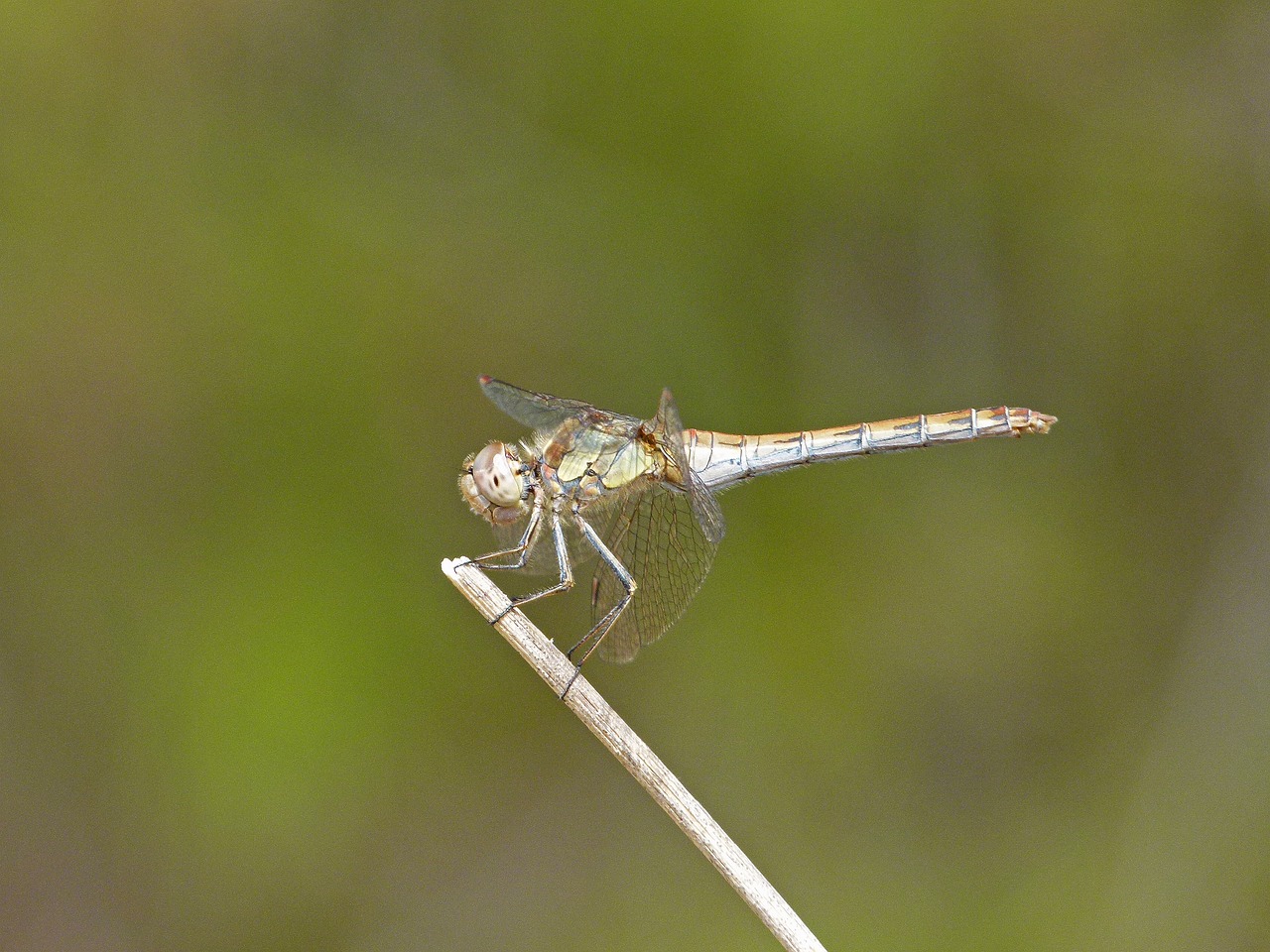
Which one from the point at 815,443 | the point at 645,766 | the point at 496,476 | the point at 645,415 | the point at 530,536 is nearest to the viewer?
the point at 645,766

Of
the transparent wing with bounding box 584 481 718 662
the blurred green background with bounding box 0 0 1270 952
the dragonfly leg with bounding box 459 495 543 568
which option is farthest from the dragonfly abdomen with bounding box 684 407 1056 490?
the blurred green background with bounding box 0 0 1270 952

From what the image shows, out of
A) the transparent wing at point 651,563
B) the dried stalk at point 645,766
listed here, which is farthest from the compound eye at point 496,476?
the dried stalk at point 645,766

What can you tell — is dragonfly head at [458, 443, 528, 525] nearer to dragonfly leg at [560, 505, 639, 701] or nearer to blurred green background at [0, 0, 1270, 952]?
dragonfly leg at [560, 505, 639, 701]

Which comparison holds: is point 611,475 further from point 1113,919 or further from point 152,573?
point 1113,919

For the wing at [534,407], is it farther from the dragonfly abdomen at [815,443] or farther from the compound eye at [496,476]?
the dragonfly abdomen at [815,443]

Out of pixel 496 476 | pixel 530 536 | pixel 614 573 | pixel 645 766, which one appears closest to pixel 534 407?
pixel 496 476

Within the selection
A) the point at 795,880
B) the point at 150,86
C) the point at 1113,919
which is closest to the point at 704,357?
the point at 795,880

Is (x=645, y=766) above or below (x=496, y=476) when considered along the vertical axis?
below

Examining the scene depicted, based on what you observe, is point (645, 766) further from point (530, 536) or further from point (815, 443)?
point (815, 443)
